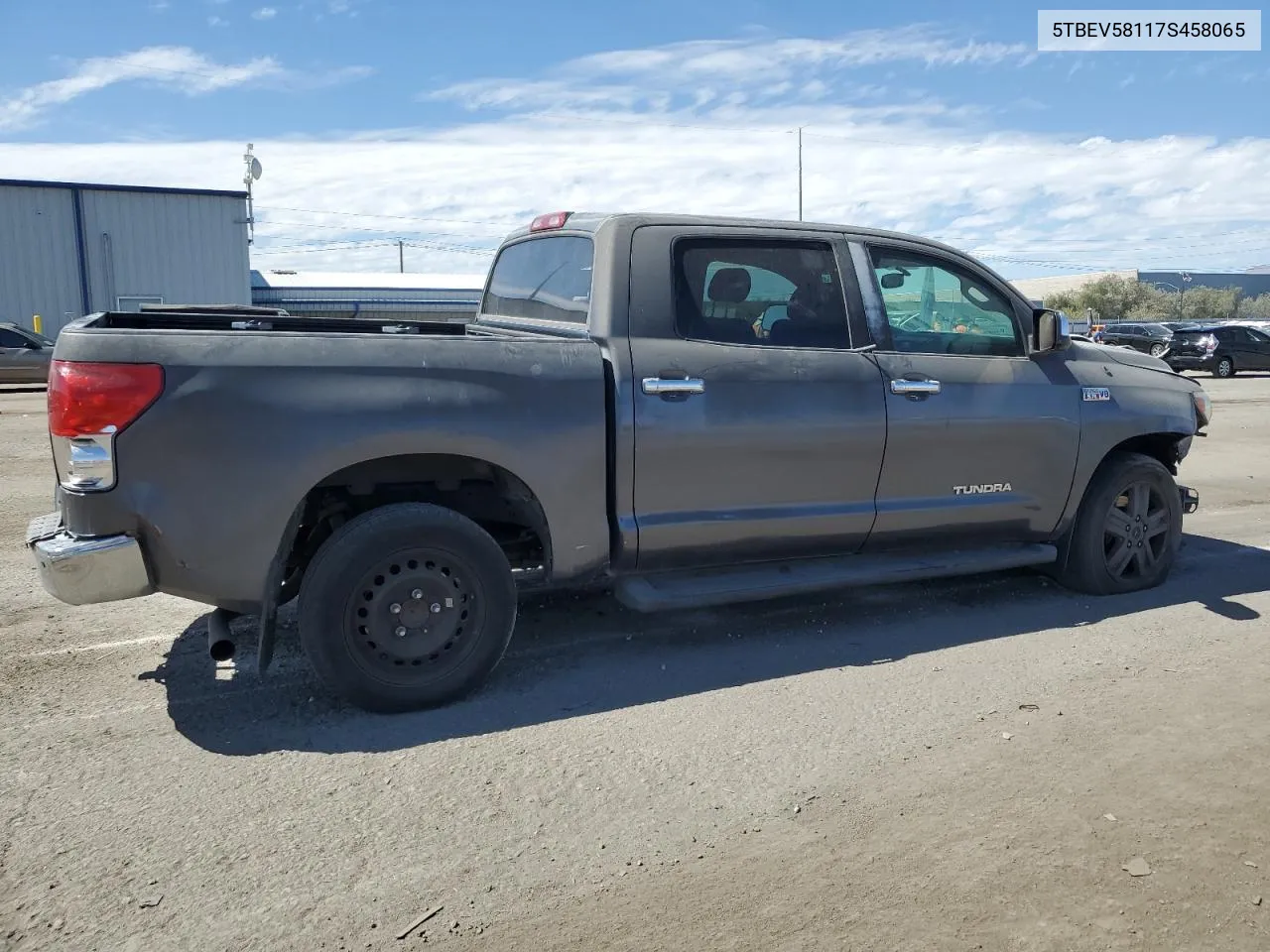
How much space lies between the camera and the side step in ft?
14.7

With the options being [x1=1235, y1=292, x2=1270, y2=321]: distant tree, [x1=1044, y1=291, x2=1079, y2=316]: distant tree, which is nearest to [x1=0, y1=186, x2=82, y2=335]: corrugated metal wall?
[x1=1044, y1=291, x2=1079, y2=316]: distant tree

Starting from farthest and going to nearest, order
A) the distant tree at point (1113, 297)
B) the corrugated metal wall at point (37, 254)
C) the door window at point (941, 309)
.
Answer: the distant tree at point (1113, 297), the corrugated metal wall at point (37, 254), the door window at point (941, 309)

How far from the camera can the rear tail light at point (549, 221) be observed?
17.0 ft

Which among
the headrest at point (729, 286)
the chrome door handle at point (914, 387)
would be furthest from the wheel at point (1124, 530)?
the headrest at point (729, 286)

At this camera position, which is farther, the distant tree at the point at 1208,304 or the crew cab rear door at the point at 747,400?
the distant tree at the point at 1208,304

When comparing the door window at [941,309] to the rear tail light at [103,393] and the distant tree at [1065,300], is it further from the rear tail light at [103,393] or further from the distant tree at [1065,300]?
the distant tree at [1065,300]

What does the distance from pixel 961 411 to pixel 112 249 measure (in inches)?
1252

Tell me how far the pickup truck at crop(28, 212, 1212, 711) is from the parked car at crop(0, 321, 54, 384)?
1709cm

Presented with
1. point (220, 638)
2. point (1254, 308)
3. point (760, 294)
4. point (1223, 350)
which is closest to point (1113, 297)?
point (1254, 308)

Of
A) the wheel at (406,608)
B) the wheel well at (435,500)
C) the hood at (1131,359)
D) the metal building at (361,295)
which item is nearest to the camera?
the wheel at (406,608)

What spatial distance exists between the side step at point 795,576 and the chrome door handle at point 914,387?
813 millimetres

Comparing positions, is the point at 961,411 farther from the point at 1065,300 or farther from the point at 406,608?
the point at 1065,300

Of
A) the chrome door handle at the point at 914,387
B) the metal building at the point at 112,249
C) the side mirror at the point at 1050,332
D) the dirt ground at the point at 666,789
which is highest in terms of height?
the metal building at the point at 112,249

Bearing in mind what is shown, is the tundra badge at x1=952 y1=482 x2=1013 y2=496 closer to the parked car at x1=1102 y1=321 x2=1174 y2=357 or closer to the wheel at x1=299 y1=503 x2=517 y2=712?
the wheel at x1=299 y1=503 x2=517 y2=712
